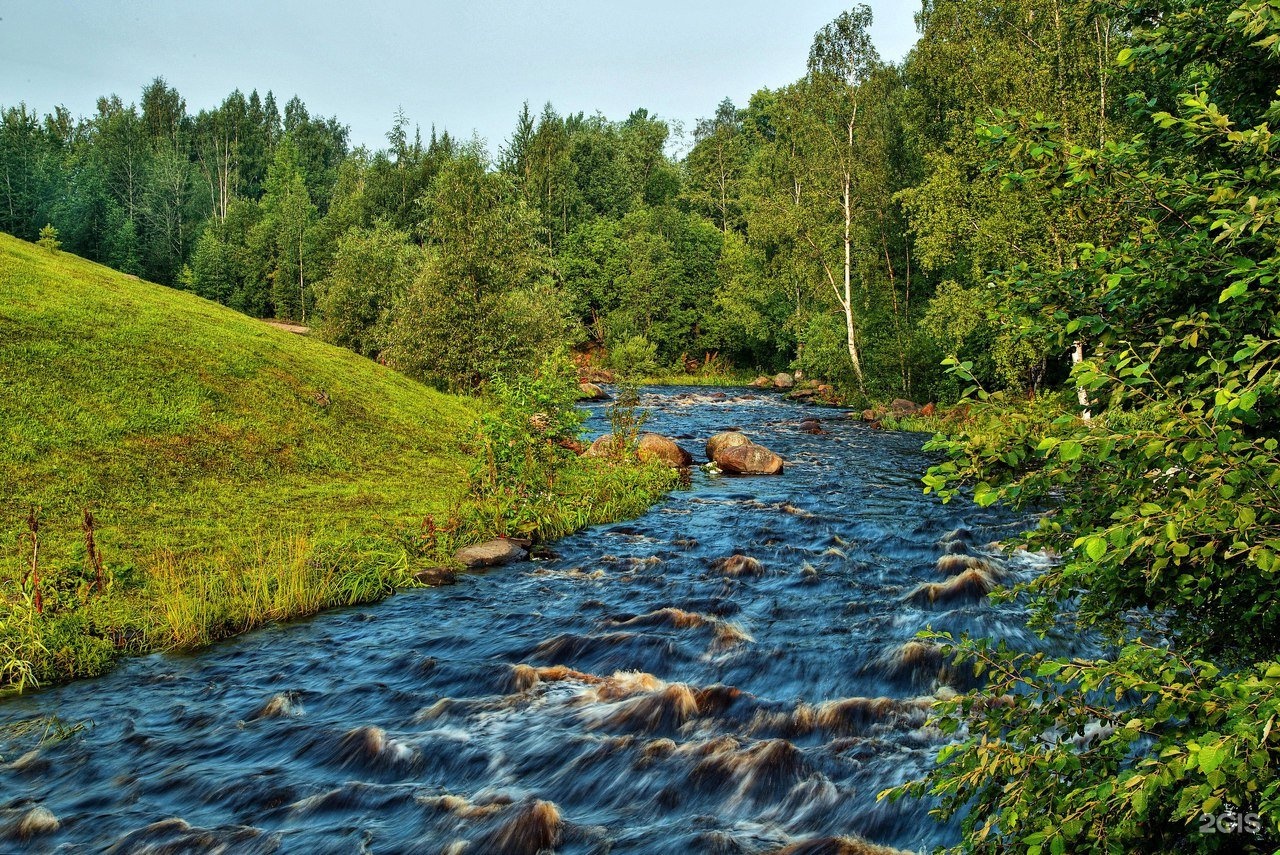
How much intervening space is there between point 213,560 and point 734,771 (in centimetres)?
979

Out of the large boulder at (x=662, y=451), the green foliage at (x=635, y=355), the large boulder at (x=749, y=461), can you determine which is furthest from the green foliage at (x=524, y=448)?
the green foliage at (x=635, y=355)

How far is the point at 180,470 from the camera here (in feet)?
60.9

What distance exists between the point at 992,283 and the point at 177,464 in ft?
60.9

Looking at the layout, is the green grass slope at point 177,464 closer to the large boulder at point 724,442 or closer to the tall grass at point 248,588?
the tall grass at point 248,588

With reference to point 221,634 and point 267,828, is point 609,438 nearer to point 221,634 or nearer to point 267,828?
point 221,634

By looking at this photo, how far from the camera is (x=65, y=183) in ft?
286

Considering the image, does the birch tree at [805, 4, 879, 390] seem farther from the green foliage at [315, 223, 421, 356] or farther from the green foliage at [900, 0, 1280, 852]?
the green foliage at [900, 0, 1280, 852]

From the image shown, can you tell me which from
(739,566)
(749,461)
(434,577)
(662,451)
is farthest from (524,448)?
(749,461)

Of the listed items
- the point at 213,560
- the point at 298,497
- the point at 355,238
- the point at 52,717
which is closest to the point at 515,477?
the point at 298,497

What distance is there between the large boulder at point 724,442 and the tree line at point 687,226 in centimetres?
861

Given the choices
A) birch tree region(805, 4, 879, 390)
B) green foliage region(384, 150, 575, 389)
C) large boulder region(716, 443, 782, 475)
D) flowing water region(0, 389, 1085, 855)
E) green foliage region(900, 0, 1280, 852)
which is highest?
birch tree region(805, 4, 879, 390)

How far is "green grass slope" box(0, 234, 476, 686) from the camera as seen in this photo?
12008 mm

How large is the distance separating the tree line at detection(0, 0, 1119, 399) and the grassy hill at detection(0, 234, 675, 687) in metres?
8.80

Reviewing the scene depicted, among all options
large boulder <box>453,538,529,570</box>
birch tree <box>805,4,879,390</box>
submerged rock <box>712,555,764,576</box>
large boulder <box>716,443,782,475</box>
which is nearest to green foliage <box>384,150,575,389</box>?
large boulder <box>716,443,782,475</box>
